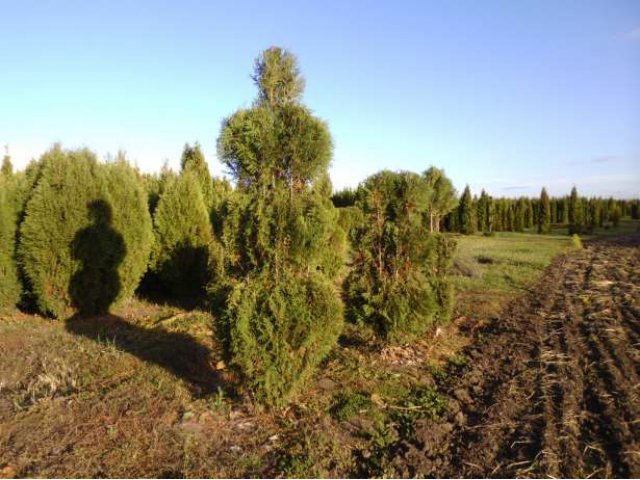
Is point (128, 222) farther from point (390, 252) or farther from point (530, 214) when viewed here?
point (530, 214)

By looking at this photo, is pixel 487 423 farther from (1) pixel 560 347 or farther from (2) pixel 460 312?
(2) pixel 460 312

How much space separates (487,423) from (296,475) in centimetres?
206

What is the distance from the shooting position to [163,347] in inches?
255

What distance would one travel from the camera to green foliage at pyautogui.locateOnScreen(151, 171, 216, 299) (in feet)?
32.8

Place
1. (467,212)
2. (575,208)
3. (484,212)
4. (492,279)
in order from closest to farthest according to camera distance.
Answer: (492,279)
(467,212)
(484,212)
(575,208)

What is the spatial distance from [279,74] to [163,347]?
5834 mm

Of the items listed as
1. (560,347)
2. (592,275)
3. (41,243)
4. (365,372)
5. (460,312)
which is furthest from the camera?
(592,275)

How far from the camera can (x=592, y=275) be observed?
47.8ft

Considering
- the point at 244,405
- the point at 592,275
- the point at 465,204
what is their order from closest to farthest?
the point at 244,405 < the point at 592,275 < the point at 465,204

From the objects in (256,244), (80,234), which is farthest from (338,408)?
(80,234)

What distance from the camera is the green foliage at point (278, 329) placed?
422 centimetres

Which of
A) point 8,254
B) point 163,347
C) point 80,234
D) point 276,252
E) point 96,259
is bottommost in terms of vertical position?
point 163,347

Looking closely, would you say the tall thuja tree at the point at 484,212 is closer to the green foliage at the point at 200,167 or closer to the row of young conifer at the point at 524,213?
the row of young conifer at the point at 524,213

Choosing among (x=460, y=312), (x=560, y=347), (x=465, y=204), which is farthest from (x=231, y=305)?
(x=465, y=204)
